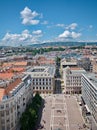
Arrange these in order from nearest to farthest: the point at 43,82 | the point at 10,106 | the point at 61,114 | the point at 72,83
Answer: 1. the point at 10,106
2. the point at 61,114
3. the point at 43,82
4. the point at 72,83

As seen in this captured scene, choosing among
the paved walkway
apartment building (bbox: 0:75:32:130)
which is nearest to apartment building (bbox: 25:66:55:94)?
the paved walkway

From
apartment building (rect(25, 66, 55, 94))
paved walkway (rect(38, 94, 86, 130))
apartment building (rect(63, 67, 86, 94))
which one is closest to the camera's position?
paved walkway (rect(38, 94, 86, 130))

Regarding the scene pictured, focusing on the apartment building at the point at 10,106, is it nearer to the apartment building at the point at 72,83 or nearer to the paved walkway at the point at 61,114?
the paved walkway at the point at 61,114

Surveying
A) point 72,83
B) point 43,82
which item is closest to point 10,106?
point 43,82

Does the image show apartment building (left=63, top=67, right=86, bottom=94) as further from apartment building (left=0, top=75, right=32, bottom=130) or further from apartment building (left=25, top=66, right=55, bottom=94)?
apartment building (left=0, top=75, right=32, bottom=130)

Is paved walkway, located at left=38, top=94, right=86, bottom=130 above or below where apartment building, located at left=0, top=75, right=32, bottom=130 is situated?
below

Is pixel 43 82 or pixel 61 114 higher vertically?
pixel 43 82

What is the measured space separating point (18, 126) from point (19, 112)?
19.5 feet

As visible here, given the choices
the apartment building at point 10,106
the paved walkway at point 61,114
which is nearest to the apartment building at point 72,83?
the paved walkway at point 61,114

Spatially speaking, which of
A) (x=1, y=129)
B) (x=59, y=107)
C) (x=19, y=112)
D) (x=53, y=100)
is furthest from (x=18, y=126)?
(x=53, y=100)

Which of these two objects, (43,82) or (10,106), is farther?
(43,82)

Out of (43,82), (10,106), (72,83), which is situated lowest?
(72,83)

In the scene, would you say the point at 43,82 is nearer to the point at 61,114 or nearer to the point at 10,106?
the point at 61,114

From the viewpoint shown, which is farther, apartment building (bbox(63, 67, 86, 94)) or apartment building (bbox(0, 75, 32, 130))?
apartment building (bbox(63, 67, 86, 94))
